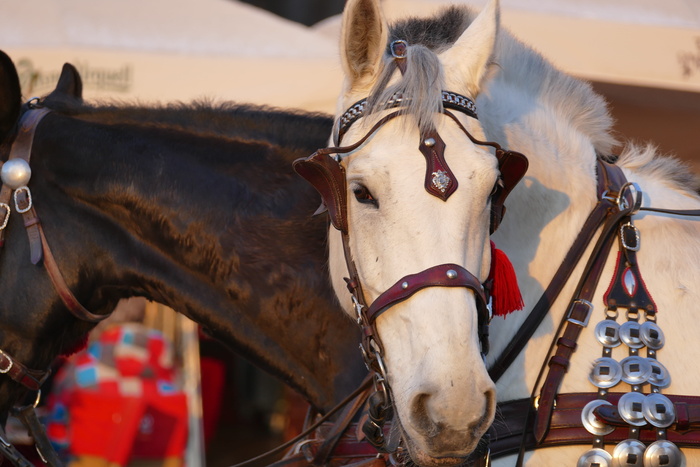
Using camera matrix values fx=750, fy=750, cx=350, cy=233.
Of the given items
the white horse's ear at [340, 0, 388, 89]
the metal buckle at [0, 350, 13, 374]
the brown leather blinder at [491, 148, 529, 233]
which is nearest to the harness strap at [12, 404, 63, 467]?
the metal buckle at [0, 350, 13, 374]

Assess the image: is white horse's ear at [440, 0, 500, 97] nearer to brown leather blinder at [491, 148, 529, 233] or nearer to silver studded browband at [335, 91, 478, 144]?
silver studded browband at [335, 91, 478, 144]

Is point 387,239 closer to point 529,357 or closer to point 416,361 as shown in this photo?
point 416,361

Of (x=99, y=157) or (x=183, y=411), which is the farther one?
(x=183, y=411)

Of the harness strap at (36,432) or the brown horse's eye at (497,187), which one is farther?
the harness strap at (36,432)

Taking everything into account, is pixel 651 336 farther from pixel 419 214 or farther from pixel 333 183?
pixel 333 183

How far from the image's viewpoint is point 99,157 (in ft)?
7.80

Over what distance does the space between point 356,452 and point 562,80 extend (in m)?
1.32

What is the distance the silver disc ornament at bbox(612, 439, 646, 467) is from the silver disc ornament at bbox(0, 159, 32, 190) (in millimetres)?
1844

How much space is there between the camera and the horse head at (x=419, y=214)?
5.24ft

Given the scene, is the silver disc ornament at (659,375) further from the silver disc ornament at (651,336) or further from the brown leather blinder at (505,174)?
the brown leather blinder at (505,174)

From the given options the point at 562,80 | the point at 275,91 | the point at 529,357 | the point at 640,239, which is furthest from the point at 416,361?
the point at 275,91

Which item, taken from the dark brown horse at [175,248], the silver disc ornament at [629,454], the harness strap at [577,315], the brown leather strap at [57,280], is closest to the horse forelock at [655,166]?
the harness strap at [577,315]

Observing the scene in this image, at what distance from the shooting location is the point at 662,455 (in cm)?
189

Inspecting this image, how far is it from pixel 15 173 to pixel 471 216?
1.40 meters
